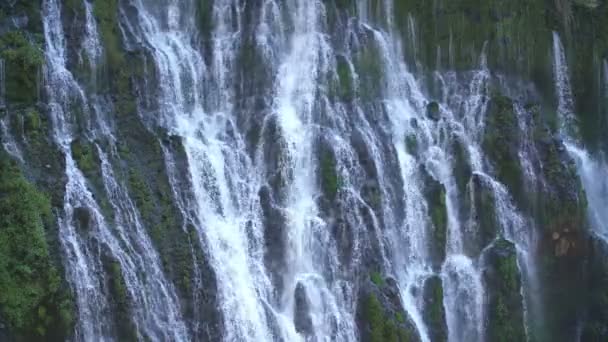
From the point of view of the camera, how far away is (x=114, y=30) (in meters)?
29.6

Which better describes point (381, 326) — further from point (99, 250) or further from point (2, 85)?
point (2, 85)

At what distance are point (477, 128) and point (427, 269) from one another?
5.93 m

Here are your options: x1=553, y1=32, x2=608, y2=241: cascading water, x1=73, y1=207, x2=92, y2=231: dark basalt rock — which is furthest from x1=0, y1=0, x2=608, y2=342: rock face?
x1=553, y1=32, x2=608, y2=241: cascading water

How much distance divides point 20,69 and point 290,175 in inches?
342

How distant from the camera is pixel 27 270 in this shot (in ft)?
77.3

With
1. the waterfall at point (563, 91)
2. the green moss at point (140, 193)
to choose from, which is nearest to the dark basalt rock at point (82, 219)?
the green moss at point (140, 193)

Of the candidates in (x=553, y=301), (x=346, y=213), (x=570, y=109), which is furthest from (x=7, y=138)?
(x=570, y=109)

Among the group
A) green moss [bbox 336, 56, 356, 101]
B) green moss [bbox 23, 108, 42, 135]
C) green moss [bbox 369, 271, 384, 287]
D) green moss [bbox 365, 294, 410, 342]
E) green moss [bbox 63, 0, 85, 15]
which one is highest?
green moss [bbox 63, 0, 85, 15]

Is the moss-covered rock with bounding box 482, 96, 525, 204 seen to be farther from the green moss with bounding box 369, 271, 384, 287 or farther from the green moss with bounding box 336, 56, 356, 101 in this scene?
the green moss with bounding box 369, 271, 384, 287

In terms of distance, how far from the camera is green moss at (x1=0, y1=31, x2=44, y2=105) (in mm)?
26531

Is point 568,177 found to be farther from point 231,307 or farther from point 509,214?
point 231,307

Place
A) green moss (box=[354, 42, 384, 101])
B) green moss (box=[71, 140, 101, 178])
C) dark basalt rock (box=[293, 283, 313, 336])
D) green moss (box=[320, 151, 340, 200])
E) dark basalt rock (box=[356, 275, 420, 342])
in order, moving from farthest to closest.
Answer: green moss (box=[354, 42, 384, 101]) → green moss (box=[320, 151, 340, 200]) → dark basalt rock (box=[356, 275, 420, 342]) → dark basalt rock (box=[293, 283, 313, 336]) → green moss (box=[71, 140, 101, 178])

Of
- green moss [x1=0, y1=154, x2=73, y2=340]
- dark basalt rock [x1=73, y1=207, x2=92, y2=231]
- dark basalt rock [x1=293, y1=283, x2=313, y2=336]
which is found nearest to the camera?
green moss [x1=0, y1=154, x2=73, y2=340]

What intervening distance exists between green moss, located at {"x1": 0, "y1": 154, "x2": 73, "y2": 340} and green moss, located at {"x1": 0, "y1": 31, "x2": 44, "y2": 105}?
8.64 ft
